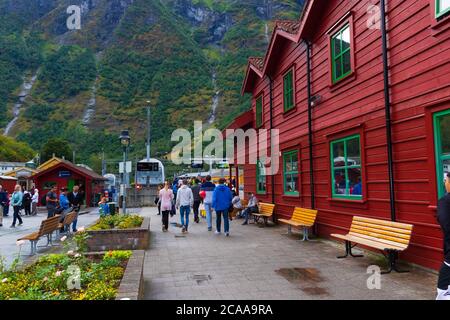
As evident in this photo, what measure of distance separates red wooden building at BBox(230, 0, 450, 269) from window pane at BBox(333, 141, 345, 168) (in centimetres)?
3

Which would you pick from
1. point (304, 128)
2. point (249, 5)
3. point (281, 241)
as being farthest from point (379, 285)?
point (249, 5)

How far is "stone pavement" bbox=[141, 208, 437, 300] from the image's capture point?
5.86 meters

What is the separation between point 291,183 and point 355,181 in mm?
4403

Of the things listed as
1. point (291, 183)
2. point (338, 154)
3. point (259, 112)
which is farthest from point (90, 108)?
point (338, 154)

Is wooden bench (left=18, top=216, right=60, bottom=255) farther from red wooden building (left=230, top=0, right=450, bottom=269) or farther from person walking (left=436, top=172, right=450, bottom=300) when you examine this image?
person walking (left=436, top=172, right=450, bottom=300)

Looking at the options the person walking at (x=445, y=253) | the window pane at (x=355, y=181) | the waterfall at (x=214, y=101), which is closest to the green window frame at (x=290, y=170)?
the window pane at (x=355, y=181)

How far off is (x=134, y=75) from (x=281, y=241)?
442ft

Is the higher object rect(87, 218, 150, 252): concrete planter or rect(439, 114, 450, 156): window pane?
rect(439, 114, 450, 156): window pane

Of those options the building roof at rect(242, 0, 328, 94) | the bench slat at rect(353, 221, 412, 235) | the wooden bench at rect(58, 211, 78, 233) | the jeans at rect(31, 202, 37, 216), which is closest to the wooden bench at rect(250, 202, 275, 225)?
the building roof at rect(242, 0, 328, 94)

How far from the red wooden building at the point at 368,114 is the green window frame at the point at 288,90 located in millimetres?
38

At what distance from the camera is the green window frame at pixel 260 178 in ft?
55.6

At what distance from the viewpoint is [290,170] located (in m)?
14.0

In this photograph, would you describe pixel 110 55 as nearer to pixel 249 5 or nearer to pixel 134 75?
pixel 134 75

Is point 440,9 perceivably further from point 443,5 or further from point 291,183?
point 291,183
